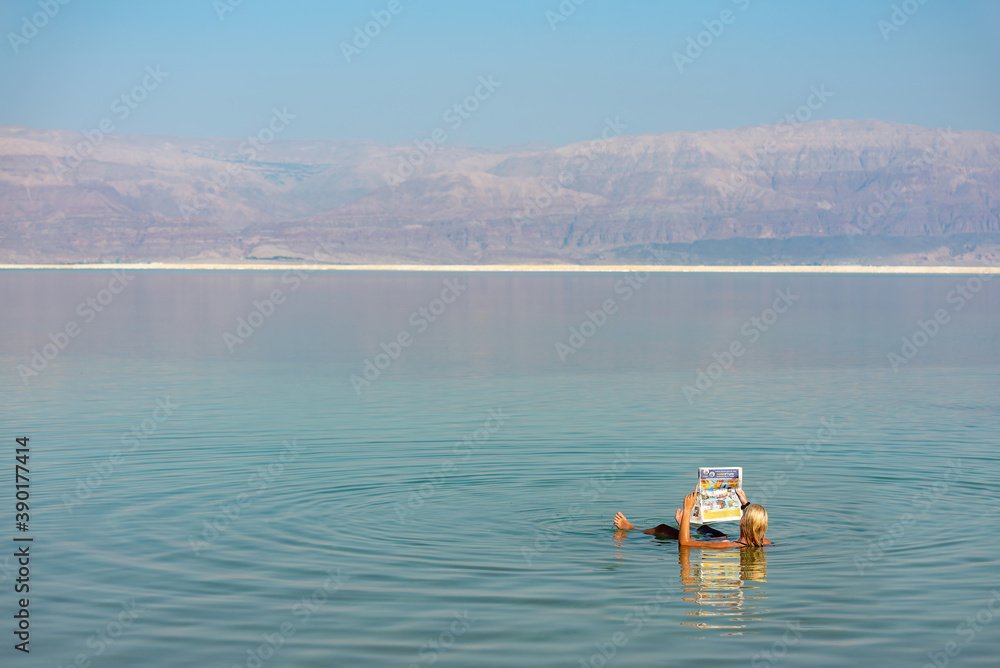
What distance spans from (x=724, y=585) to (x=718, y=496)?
1122 millimetres

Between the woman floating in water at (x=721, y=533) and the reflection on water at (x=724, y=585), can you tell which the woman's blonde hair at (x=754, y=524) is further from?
the reflection on water at (x=724, y=585)

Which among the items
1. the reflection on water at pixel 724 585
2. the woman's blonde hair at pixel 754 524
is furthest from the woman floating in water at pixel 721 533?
the reflection on water at pixel 724 585

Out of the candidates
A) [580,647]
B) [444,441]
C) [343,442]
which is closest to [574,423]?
[444,441]

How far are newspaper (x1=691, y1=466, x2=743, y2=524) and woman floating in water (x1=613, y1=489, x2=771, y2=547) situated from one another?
3.3 inches

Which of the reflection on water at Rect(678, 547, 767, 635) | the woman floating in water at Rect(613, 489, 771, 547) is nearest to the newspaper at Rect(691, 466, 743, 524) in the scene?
the woman floating in water at Rect(613, 489, 771, 547)

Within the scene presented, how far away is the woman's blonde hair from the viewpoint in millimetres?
13414

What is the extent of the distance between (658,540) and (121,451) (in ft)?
34.7

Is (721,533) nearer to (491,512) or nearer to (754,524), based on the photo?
(754,524)

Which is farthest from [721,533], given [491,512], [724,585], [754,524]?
[491,512]

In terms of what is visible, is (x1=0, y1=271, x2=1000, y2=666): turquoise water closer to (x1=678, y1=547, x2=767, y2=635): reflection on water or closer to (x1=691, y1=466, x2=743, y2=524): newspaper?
(x1=678, y1=547, x2=767, y2=635): reflection on water

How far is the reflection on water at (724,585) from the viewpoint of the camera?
11570 mm

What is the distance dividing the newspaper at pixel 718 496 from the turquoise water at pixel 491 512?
0.56m

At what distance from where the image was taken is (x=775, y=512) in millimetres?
16047

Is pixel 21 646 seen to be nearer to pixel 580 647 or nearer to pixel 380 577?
pixel 380 577
